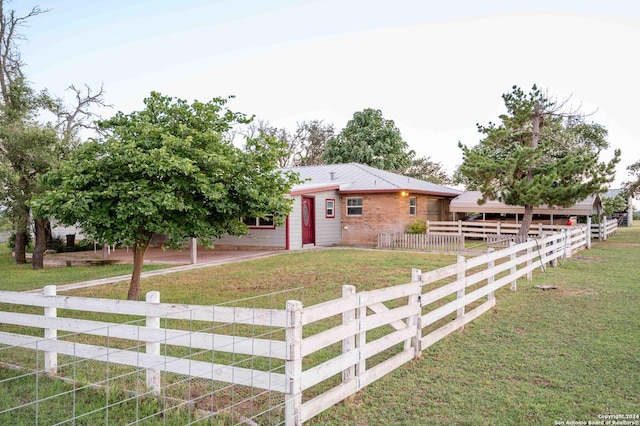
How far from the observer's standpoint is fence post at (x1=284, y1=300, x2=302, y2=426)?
11.9ft

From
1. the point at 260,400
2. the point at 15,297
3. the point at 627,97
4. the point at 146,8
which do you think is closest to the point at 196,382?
the point at 260,400

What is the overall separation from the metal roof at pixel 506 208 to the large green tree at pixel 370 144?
1480 cm

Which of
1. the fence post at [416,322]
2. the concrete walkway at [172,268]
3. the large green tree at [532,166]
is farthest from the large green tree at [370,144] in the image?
the fence post at [416,322]

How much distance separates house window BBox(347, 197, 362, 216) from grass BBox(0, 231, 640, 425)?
10.5 metres

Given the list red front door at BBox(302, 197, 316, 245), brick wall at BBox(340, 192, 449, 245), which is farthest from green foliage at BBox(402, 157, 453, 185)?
red front door at BBox(302, 197, 316, 245)

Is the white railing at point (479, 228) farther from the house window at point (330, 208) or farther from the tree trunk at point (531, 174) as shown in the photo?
the house window at point (330, 208)

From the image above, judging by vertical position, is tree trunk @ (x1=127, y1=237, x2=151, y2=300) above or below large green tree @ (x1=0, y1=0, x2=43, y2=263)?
below

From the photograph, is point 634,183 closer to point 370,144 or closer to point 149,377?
point 370,144

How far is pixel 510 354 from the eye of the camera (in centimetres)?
572

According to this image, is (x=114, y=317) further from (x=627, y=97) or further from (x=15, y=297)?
(x=627, y=97)

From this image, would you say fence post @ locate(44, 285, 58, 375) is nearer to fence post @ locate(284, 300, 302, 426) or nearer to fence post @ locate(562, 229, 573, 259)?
fence post @ locate(284, 300, 302, 426)

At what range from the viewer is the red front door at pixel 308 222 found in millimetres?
20625

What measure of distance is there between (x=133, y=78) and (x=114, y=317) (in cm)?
1633

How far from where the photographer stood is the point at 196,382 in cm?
480
